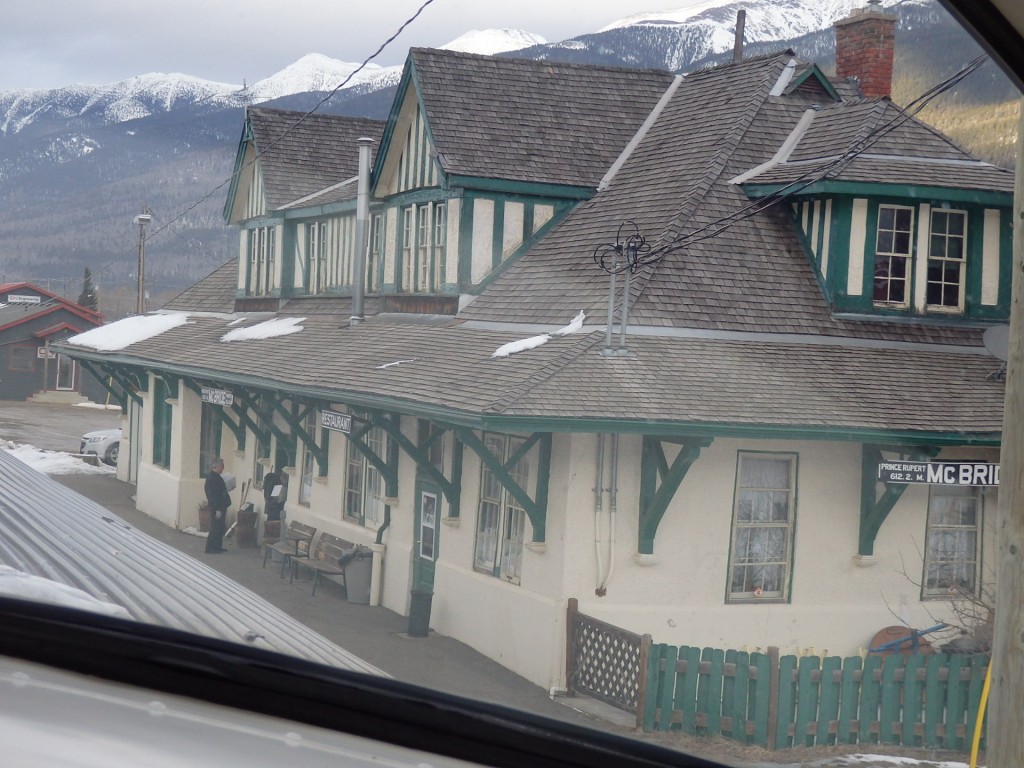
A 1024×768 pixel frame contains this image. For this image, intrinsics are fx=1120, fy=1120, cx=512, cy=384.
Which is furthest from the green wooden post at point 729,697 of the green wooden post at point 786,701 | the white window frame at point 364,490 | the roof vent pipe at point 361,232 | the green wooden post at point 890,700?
the roof vent pipe at point 361,232

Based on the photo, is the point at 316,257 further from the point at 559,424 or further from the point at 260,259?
the point at 559,424

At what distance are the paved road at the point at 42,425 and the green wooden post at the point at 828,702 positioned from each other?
2.66 meters

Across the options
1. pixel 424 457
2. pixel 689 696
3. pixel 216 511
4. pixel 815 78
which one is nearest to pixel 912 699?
pixel 689 696

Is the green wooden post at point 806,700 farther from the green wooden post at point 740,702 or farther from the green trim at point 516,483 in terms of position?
the green trim at point 516,483

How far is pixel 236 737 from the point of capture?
1409 millimetres

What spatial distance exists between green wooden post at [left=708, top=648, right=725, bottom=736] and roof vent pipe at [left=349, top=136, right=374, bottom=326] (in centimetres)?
168

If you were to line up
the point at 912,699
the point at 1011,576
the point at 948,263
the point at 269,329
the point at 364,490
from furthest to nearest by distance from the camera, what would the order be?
the point at 948,263
the point at 912,699
the point at 269,329
the point at 364,490
the point at 1011,576

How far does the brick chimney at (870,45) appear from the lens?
332cm

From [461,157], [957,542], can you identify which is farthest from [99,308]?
[461,157]

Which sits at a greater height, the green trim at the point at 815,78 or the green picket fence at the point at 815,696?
the green trim at the point at 815,78

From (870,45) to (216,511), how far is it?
2.56 m

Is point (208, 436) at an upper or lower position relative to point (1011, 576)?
upper

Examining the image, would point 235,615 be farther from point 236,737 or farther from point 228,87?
point 228,87

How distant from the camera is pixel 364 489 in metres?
2.96
